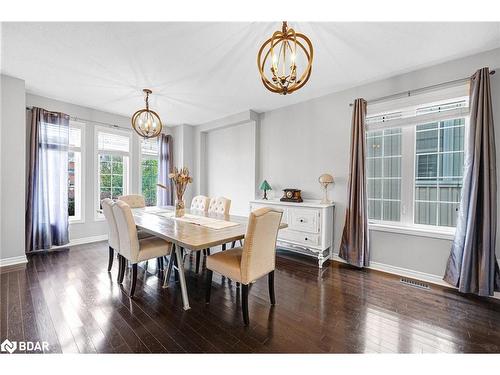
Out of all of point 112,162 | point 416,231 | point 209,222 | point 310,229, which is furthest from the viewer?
point 112,162

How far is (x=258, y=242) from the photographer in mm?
1908

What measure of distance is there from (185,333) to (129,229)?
114cm

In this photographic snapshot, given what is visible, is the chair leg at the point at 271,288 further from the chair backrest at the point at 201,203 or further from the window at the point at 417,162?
Answer: the window at the point at 417,162

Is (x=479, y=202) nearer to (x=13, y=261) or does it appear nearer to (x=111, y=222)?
(x=111, y=222)

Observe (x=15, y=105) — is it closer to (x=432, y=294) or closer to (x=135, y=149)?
(x=135, y=149)

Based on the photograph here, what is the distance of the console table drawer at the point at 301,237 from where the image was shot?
126 inches

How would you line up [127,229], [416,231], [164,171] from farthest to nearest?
[164,171] < [416,231] < [127,229]

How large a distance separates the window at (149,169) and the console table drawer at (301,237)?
343cm

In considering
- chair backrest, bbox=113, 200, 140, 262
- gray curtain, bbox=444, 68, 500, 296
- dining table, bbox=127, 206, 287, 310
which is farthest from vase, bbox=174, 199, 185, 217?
gray curtain, bbox=444, 68, 500, 296

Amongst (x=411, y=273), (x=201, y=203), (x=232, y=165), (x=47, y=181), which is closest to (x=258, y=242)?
(x=201, y=203)

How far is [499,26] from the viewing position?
6.43 ft

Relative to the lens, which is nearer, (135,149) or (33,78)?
(33,78)

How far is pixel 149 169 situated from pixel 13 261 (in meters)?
2.77
